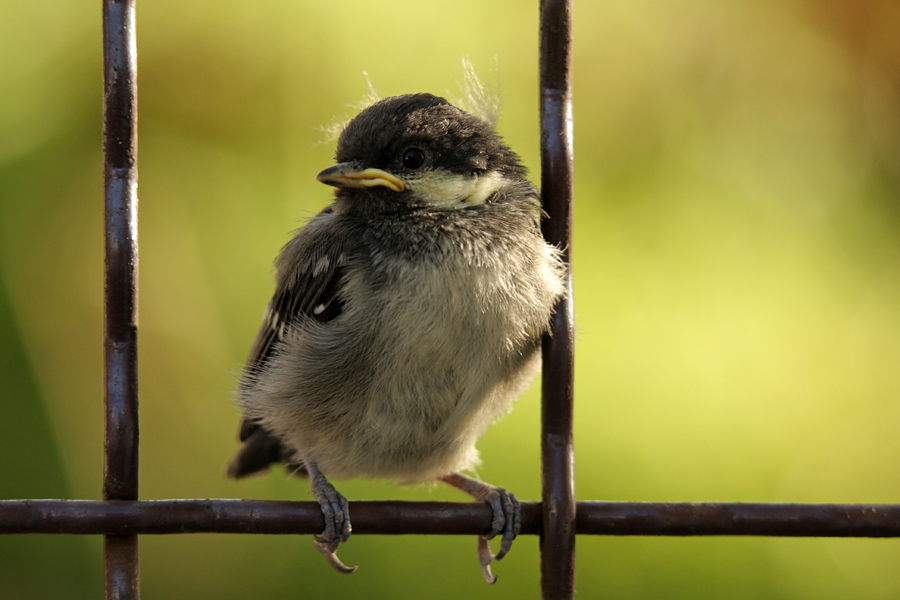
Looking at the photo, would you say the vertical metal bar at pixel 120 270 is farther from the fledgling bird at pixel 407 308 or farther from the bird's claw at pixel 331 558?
the bird's claw at pixel 331 558

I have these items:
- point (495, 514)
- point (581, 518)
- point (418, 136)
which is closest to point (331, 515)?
point (495, 514)

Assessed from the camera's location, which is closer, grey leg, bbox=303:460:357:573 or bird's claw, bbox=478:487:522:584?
bird's claw, bbox=478:487:522:584

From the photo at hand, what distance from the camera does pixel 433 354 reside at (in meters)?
1.31

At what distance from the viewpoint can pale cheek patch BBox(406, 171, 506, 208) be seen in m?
1.48

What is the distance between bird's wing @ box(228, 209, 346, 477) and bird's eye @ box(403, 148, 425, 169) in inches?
7.7

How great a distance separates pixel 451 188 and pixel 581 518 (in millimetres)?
692

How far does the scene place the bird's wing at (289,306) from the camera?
4.68ft

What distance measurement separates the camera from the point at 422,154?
1514 mm

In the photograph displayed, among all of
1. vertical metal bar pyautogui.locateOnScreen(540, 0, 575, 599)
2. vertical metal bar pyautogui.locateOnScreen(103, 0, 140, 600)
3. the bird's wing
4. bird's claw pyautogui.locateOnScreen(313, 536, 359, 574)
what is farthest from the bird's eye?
bird's claw pyautogui.locateOnScreen(313, 536, 359, 574)

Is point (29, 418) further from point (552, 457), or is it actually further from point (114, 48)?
point (552, 457)

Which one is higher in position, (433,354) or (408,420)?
(433,354)

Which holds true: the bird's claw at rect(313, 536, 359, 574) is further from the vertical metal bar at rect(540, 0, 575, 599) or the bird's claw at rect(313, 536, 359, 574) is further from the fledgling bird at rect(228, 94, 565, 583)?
the vertical metal bar at rect(540, 0, 575, 599)

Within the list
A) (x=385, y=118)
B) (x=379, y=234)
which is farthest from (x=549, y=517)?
(x=385, y=118)

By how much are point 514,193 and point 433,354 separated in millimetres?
376
